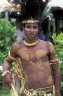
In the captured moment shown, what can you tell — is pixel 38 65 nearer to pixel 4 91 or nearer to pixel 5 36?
pixel 4 91

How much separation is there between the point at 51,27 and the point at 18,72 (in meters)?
15.0

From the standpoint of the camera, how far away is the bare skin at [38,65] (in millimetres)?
4891

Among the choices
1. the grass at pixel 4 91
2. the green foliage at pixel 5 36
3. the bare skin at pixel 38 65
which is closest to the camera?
the bare skin at pixel 38 65

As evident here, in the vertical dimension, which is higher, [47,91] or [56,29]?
[47,91]

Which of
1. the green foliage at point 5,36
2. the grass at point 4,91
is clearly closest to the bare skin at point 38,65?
the grass at point 4,91

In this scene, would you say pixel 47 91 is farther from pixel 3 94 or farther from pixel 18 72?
pixel 3 94

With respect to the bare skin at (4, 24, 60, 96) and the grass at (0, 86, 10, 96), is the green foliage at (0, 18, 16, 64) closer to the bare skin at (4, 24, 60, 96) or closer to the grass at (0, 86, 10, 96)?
the grass at (0, 86, 10, 96)

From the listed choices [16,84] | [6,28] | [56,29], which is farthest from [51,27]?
[16,84]

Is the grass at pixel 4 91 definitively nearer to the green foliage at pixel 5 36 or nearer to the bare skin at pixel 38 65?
the green foliage at pixel 5 36

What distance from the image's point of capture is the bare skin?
489cm

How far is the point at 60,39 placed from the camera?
336 inches

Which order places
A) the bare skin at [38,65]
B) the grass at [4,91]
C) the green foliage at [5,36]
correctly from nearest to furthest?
the bare skin at [38,65] → the grass at [4,91] → the green foliage at [5,36]

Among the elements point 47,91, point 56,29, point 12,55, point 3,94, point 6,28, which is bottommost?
point 56,29

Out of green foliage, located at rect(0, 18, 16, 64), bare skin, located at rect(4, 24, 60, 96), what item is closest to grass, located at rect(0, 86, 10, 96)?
green foliage, located at rect(0, 18, 16, 64)
